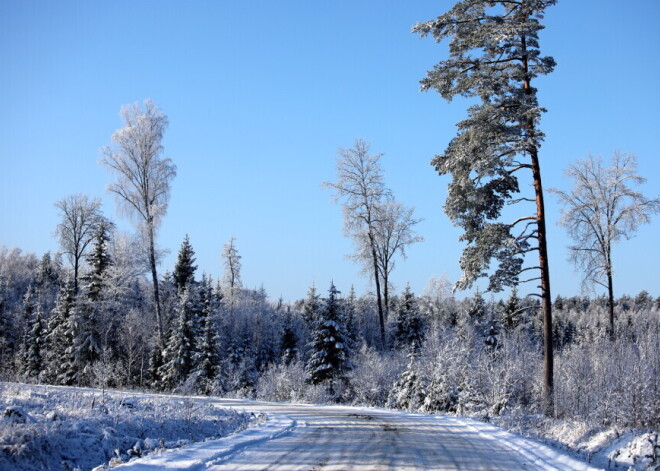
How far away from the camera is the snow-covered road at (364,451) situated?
22.3 ft

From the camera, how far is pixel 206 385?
31656mm

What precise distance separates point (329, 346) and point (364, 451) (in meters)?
20.3

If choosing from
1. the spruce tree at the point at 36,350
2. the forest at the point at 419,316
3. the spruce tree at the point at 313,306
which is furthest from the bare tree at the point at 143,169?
the spruce tree at the point at 36,350

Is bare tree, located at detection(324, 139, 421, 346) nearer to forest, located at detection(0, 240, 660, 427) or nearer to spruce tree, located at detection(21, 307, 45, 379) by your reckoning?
forest, located at detection(0, 240, 660, 427)

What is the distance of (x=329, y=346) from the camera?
28016 mm

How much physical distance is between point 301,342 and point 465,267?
149 feet

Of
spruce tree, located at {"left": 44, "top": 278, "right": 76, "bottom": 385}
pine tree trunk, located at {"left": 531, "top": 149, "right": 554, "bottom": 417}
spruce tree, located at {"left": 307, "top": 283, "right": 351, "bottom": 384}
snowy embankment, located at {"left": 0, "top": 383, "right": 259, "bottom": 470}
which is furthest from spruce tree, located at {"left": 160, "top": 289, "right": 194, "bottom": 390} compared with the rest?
pine tree trunk, located at {"left": 531, "top": 149, "right": 554, "bottom": 417}

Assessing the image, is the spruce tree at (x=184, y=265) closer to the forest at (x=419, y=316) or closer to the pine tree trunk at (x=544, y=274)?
the forest at (x=419, y=316)

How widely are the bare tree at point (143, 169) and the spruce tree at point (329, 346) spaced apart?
10.3 meters

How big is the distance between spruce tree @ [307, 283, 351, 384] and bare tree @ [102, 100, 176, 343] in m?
10.3

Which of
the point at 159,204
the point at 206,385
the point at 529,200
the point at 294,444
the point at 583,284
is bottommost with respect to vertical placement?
the point at 206,385

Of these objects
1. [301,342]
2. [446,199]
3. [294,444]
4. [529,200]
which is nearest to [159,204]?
[446,199]

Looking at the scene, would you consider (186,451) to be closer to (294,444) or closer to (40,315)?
(294,444)

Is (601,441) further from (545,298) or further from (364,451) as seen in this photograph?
(545,298)
